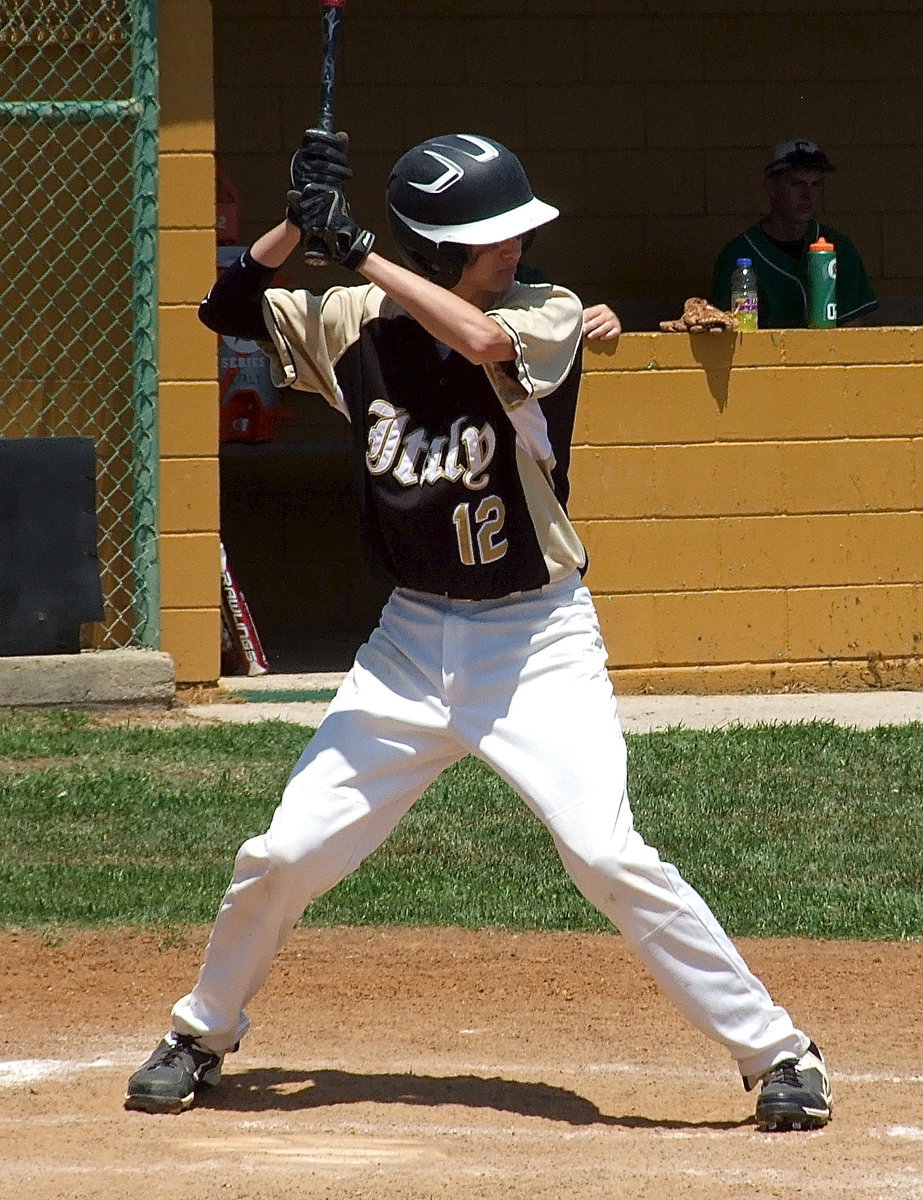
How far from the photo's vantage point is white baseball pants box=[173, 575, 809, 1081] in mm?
3629

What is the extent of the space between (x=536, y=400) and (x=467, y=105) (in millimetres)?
7370

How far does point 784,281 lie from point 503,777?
5.81 metres

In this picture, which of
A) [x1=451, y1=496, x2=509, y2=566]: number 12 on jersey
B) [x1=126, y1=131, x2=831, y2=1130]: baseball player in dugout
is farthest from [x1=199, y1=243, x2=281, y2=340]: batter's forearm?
[x1=451, y1=496, x2=509, y2=566]: number 12 on jersey

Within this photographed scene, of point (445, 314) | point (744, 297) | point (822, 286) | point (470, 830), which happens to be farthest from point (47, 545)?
point (445, 314)

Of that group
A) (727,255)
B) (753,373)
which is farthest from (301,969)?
(727,255)

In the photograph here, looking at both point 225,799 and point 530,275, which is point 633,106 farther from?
point 225,799

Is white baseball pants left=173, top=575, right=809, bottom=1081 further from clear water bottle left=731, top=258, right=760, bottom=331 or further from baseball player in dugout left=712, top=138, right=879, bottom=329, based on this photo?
baseball player in dugout left=712, top=138, right=879, bottom=329

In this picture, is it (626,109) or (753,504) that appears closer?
(753,504)

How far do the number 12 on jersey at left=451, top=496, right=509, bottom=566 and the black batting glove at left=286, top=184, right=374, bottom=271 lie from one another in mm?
506

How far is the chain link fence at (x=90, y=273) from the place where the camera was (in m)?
8.09

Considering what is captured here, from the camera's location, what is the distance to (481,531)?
369 centimetres

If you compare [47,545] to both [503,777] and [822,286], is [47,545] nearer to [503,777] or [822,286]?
[822,286]

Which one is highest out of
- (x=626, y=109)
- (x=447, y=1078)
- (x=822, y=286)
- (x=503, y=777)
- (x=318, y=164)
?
(x=626, y=109)

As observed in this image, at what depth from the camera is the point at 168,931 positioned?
518 centimetres
